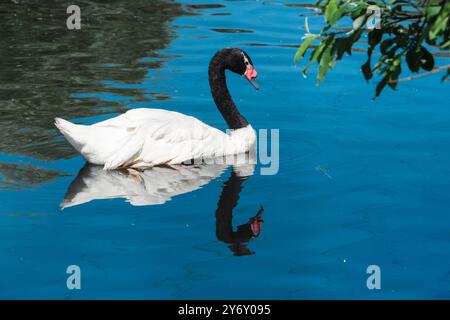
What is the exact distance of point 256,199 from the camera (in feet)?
31.2

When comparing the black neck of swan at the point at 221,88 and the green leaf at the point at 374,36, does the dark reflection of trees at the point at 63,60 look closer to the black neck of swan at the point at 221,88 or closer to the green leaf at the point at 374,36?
the black neck of swan at the point at 221,88

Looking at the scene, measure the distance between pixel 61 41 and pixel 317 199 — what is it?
6.90 m

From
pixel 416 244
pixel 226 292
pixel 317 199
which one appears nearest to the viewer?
pixel 226 292

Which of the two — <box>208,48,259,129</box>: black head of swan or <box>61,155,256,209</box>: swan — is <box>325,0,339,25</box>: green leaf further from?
<box>208,48,259,129</box>: black head of swan

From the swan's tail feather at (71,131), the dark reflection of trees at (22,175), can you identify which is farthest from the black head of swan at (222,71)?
the dark reflection of trees at (22,175)

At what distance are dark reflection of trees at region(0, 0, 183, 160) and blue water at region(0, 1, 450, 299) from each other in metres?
0.04

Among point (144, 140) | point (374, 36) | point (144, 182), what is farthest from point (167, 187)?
point (374, 36)

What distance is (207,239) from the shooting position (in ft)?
28.0

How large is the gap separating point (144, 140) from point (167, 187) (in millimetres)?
826

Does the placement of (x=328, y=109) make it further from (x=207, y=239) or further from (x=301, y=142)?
(x=207, y=239)

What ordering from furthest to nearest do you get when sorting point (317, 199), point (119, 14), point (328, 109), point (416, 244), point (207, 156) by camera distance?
1. point (119, 14)
2. point (328, 109)
3. point (207, 156)
4. point (317, 199)
5. point (416, 244)

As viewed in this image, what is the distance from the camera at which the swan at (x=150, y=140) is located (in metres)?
10.2

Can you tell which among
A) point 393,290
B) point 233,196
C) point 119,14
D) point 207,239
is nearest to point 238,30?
point 119,14

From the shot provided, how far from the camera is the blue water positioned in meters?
7.70
